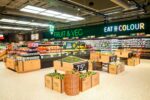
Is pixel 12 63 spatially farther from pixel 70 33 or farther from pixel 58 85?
pixel 70 33

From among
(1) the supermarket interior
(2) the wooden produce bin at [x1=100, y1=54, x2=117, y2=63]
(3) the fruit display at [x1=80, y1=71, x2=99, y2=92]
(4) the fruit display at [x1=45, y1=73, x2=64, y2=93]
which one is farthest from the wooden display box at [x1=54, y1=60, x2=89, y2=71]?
(2) the wooden produce bin at [x1=100, y1=54, x2=117, y2=63]

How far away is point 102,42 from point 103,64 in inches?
276

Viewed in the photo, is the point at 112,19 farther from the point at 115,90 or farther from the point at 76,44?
the point at 115,90

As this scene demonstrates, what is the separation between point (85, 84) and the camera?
482 centimetres

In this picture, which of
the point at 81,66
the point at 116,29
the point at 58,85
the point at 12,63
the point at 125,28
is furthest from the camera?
the point at 116,29

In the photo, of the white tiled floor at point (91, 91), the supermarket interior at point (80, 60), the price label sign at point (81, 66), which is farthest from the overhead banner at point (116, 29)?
the price label sign at point (81, 66)

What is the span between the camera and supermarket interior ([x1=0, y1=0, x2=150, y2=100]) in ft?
15.0

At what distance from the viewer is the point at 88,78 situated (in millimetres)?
4965

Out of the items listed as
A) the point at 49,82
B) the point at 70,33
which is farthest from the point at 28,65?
the point at 70,33

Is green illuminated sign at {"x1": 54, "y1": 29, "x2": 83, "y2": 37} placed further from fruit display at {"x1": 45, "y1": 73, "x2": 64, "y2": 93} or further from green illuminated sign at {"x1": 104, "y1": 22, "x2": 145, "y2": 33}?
fruit display at {"x1": 45, "y1": 73, "x2": 64, "y2": 93}

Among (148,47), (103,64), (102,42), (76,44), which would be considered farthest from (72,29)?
(148,47)

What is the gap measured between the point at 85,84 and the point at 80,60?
1.14 meters

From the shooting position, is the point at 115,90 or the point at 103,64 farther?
the point at 103,64

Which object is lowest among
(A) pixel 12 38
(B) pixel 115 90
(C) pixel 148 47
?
(B) pixel 115 90
